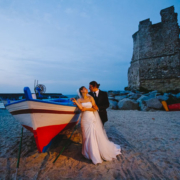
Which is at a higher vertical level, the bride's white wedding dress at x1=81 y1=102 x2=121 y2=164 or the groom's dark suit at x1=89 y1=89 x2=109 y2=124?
the groom's dark suit at x1=89 y1=89 x2=109 y2=124

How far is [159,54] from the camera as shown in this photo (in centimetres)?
1631

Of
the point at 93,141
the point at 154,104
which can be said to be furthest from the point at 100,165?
the point at 154,104

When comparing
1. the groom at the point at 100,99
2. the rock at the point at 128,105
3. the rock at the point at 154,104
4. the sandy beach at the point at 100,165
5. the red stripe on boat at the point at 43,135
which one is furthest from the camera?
the rock at the point at 128,105

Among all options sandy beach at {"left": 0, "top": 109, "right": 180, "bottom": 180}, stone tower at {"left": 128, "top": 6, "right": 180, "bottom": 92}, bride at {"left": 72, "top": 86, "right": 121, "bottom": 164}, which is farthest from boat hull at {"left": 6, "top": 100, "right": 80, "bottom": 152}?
stone tower at {"left": 128, "top": 6, "right": 180, "bottom": 92}

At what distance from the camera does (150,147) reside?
3697mm

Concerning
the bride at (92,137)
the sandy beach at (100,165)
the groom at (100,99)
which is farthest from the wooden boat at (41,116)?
the groom at (100,99)

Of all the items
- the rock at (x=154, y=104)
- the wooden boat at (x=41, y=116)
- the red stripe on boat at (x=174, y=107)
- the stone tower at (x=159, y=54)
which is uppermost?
the stone tower at (x=159, y=54)

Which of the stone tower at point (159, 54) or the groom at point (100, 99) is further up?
the stone tower at point (159, 54)

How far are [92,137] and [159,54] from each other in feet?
58.2

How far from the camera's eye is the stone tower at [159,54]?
15.3 m

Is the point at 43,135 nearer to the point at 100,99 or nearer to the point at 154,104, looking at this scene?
the point at 100,99

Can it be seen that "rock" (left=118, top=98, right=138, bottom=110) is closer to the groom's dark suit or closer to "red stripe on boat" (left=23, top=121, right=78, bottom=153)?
the groom's dark suit

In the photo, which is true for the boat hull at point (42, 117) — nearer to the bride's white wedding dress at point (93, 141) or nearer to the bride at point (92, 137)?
the bride at point (92, 137)

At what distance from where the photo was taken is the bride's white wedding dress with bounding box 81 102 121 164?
9.53 ft
